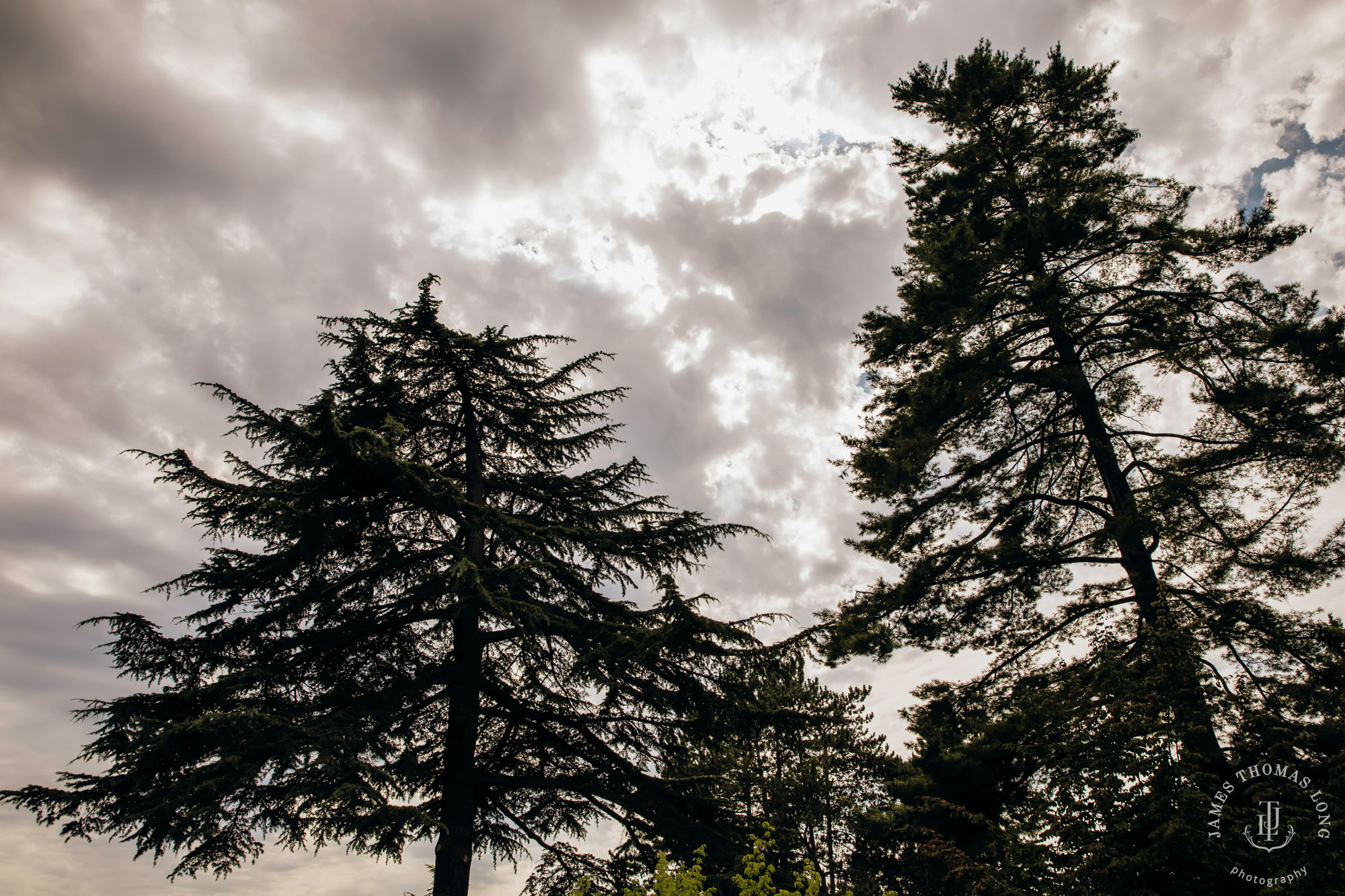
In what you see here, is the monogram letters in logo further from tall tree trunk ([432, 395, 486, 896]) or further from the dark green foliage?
tall tree trunk ([432, 395, 486, 896])

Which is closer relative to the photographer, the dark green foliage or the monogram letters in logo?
the monogram letters in logo

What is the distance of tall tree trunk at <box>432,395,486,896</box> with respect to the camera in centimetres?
902

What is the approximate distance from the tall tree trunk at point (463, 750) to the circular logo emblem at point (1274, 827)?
31.8 ft

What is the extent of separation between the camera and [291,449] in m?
10.5

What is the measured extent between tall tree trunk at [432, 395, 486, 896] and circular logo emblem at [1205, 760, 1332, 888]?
9.68 metres

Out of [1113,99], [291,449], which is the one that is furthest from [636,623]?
[1113,99]

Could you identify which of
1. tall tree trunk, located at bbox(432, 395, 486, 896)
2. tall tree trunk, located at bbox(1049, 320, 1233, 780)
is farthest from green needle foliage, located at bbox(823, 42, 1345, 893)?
tall tree trunk, located at bbox(432, 395, 486, 896)

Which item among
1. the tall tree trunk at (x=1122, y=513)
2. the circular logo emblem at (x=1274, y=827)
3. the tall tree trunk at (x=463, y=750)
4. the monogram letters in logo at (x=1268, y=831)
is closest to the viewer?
the circular logo emblem at (x=1274, y=827)

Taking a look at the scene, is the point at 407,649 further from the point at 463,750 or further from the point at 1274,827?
the point at 1274,827

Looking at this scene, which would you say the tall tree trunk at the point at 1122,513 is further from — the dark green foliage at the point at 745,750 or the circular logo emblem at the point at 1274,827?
the dark green foliage at the point at 745,750

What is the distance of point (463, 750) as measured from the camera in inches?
401

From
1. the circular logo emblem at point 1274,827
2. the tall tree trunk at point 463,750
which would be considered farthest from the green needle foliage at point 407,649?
the circular logo emblem at point 1274,827

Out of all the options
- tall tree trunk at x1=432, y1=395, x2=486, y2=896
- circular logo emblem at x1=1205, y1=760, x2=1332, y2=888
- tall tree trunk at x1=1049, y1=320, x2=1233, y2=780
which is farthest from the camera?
tall tree trunk at x1=432, y1=395, x2=486, y2=896

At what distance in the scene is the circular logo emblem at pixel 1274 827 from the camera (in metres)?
6.86
